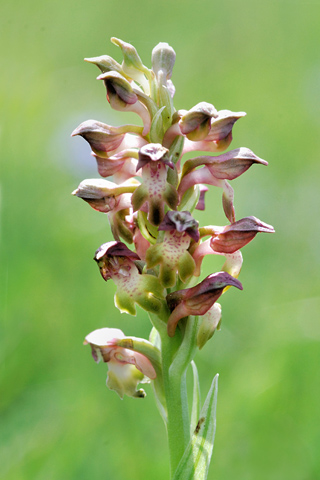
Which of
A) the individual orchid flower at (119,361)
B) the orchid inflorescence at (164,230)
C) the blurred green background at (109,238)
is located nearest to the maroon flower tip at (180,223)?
the orchid inflorescence at (164,230)

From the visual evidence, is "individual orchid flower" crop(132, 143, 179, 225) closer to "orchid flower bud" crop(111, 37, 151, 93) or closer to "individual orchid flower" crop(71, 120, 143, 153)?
"individual orchid flower" crop(71, 120, 143, 153)

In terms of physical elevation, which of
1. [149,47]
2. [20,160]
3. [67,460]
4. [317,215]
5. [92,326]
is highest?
[149,47]

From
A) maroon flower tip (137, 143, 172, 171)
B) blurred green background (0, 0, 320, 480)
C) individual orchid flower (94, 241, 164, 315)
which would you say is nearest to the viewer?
maroon flower tip (137, 143, 172, 171)

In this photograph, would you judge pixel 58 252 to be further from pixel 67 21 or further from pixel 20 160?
pixel 67 21

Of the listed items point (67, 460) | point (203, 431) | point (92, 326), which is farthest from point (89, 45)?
point (203, 431)

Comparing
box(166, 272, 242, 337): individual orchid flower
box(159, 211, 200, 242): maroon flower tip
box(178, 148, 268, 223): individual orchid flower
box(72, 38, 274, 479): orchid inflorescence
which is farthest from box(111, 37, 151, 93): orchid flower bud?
box(166, 272, 242, 337): individual orchid flower

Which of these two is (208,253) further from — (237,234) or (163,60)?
(163,60)

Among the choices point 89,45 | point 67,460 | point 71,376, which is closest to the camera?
point 67,460

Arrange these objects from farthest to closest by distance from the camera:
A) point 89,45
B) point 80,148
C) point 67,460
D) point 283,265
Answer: point 89,45
point 80,148
point 283,265
point 67,460
